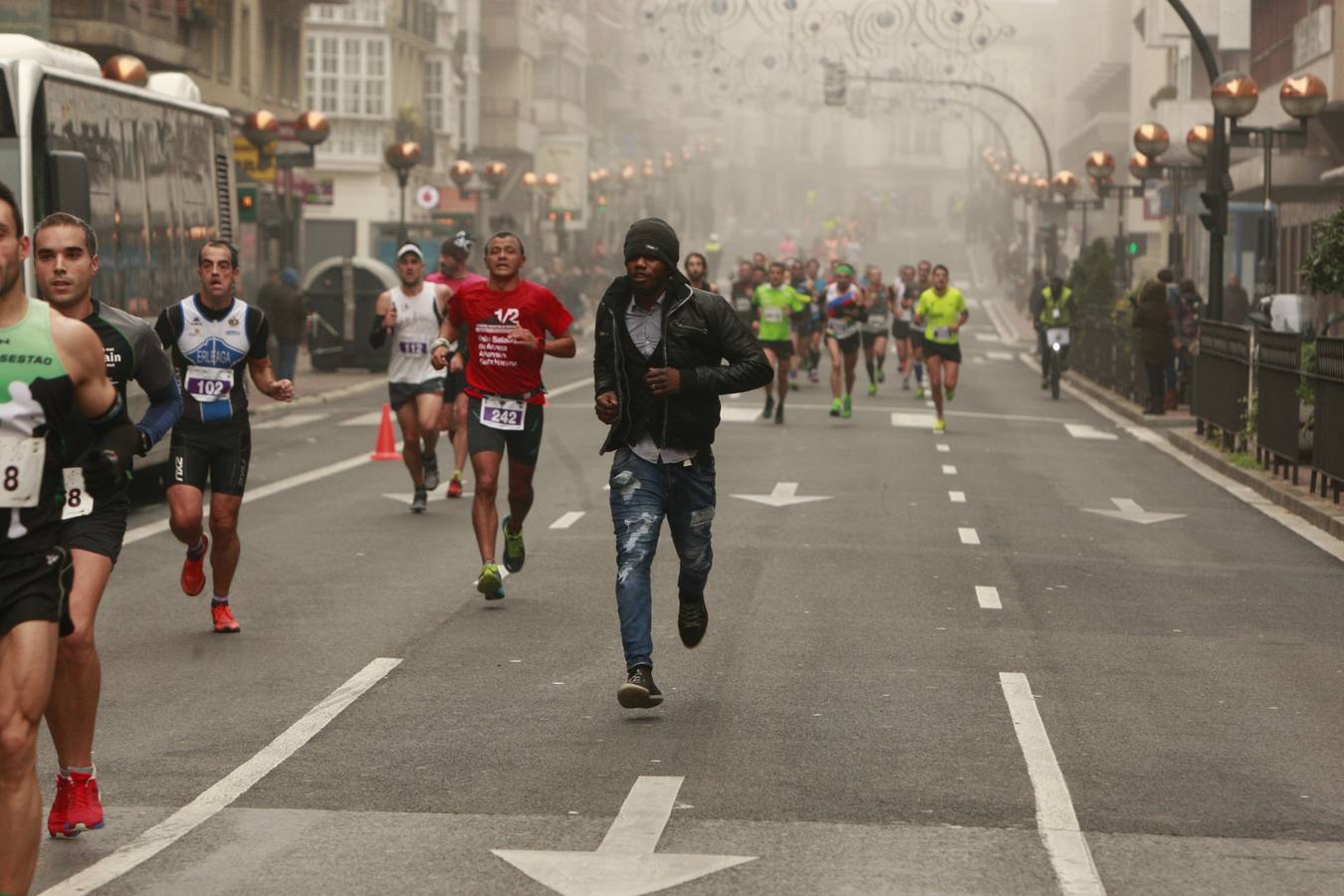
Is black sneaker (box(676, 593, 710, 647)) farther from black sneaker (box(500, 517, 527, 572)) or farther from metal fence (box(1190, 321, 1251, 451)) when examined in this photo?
metal fence (box(1190, 321, 1251, 451))

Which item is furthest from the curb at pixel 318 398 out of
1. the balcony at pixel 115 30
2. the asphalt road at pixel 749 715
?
the asphalt road at pixel 749 715

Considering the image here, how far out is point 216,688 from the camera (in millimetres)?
10039

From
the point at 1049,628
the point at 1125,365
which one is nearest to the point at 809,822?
the point at 1049,628

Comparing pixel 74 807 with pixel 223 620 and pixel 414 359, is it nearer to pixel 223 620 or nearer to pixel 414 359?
pixel 223 620

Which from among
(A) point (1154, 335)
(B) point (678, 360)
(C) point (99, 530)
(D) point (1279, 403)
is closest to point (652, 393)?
(B) point (678, 360)

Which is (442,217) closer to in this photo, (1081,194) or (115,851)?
(1081,194)

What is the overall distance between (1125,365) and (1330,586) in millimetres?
19659

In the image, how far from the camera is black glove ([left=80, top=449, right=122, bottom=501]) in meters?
6.34

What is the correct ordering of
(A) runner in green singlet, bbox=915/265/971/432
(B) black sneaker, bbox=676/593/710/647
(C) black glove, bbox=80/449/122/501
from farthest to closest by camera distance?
(A) runner in green singlet, bbox=915/265/971/432, (B) black sneaker, bbox=676/593/710/647, (C) black glove, bbox=80/449/122/501

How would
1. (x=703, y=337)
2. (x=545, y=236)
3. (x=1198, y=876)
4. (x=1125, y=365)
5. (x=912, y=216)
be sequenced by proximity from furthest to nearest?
1. (x=912, y=216)
2. (x=545, y=236)
3. (x=1125, y=365)
4. (x=703, y=337)
5. (x=1198, y=876)

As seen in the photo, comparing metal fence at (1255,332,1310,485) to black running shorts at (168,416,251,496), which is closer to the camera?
black running shorts at (168,416,251,496)

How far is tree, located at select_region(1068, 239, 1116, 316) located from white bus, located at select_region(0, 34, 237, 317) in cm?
2135

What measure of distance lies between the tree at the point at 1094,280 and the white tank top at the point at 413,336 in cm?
2349

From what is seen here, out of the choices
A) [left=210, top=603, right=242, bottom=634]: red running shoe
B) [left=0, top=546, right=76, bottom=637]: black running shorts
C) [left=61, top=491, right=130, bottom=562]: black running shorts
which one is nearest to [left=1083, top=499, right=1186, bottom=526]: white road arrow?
[left=210, top=603, right=242, bottom=634]: red running shoe
